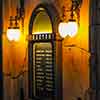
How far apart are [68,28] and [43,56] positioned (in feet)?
5.55

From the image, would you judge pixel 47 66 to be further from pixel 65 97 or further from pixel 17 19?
pixel 17 19

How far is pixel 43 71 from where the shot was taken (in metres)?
10.0

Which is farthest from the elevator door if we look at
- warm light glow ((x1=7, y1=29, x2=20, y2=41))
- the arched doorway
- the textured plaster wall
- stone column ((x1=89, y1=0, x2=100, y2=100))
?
stone column ((x1=89, y1=0, x2=100, y2=100))

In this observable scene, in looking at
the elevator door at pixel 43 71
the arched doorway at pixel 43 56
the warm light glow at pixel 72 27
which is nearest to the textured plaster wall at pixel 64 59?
the warm light glow at pixel 72 27

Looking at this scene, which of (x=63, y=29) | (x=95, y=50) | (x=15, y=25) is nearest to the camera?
(x=95, y=50)

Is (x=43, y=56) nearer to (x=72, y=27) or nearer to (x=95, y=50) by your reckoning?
(x=72, y=27)

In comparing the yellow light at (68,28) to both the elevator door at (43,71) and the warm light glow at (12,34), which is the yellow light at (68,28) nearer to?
the elevator door at (43,71)

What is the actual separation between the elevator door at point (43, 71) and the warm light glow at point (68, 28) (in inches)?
40.1

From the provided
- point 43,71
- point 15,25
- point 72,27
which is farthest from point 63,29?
point 15,25

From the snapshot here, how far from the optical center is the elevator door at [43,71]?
31.9 feet

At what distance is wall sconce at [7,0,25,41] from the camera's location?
1047 centimetres

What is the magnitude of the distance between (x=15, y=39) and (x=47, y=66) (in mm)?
1340

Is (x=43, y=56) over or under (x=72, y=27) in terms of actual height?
under

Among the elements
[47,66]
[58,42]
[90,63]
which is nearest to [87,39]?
[90,63]
